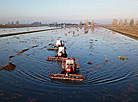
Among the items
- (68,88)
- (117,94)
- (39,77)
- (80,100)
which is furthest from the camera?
(39,77)

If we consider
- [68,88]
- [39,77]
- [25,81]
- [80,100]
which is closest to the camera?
[80,100]

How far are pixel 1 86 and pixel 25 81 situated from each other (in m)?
3.47

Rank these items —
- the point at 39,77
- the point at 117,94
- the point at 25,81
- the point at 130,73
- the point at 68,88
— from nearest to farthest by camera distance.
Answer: the point at 117,94, the point at 68,88, the point at 25,81, the point at 39,77, the point at 130,73

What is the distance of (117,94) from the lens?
17.1m

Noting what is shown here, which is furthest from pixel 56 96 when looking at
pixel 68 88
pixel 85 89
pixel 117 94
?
pixel 117 94

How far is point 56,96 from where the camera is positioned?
53.9 feet

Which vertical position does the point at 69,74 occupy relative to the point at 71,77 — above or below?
above

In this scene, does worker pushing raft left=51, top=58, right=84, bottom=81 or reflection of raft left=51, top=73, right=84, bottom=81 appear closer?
reflection of raft left=51, top=73, right=84, bottom=81

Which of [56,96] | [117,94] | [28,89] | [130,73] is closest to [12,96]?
[28,89]

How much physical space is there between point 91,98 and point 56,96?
178 inches

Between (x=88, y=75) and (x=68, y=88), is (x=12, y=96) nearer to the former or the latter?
(x=68, y=88)

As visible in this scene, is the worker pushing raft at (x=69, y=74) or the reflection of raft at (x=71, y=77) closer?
the reflection of raft at (x=71, y=77)

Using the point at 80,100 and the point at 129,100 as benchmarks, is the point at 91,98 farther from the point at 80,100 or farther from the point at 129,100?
the point at 129,100

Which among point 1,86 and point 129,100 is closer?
point 129,100
